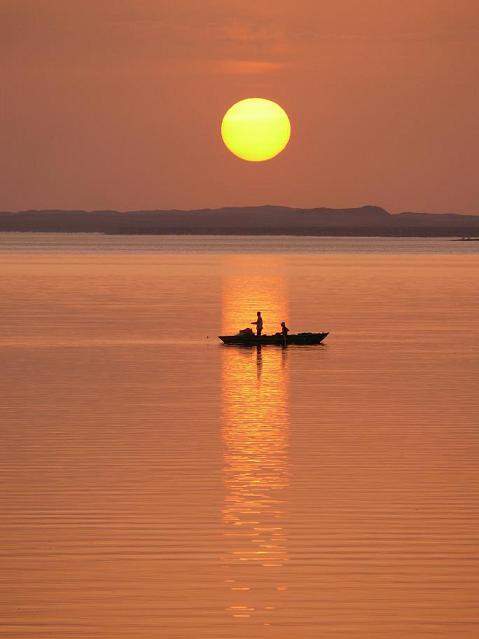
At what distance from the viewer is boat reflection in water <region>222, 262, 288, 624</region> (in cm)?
1766

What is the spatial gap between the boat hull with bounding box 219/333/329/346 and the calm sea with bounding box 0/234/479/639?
0.97 metres

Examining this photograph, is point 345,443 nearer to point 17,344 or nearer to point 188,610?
point 188,610

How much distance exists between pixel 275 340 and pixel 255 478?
29.7 m

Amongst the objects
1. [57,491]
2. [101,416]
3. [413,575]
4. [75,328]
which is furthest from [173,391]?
[75,328]

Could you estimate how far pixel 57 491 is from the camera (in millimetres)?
23359

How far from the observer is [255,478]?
Result: 977 inches

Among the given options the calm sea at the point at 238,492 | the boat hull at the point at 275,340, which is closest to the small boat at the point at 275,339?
the boat hull at the point at 275,340

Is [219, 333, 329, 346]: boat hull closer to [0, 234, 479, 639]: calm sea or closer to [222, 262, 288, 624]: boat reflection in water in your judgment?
[0, 234, 479, 639]: calm sea

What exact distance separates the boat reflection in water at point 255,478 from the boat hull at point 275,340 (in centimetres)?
248

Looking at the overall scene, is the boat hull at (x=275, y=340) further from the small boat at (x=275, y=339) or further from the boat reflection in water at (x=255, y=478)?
the boat reflection in water at (x=255, y=478)

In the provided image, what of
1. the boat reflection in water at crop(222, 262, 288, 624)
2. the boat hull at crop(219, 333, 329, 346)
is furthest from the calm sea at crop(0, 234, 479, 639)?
the boat hull at crop(219, 333, 329, 346)

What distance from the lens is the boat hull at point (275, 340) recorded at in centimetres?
5425

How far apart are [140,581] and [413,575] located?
3.24 meters

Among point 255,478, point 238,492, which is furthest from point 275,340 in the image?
point 238,492
